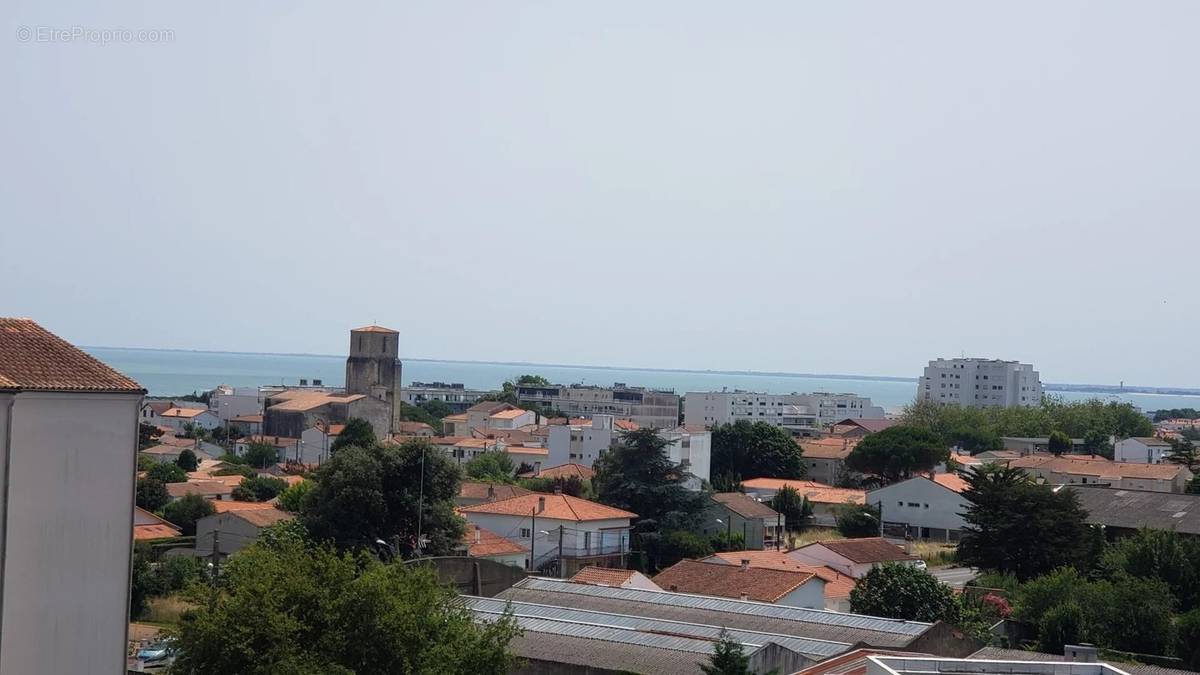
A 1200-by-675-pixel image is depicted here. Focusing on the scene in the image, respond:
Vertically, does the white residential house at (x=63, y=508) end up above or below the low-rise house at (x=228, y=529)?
above

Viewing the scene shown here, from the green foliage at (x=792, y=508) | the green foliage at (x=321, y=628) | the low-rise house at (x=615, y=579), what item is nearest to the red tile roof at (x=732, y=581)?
the low-rise house at (x=615, y=579)

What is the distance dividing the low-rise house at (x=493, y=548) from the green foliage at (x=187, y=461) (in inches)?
1024

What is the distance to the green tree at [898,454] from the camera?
54844mm

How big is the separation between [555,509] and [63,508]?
76.8 feet

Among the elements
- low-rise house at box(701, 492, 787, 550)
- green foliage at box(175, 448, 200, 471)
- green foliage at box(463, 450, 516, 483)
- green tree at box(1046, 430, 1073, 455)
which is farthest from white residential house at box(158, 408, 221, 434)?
low-rise house at box(701, 492, 787, 550)

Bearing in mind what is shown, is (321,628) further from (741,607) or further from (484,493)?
(484,493)

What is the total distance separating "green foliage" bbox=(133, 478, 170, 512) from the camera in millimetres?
40281

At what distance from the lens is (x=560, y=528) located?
111ft

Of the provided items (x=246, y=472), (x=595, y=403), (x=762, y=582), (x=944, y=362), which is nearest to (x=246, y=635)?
(x=762, y=582)

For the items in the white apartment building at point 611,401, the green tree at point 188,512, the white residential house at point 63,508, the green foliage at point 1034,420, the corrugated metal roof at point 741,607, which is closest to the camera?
the white residential house at point 63,508

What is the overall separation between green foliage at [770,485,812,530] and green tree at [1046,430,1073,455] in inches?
1416

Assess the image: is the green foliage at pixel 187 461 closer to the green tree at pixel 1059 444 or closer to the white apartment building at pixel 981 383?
the green tree at pixel 1059 444

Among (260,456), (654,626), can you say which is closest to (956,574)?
(654,626)

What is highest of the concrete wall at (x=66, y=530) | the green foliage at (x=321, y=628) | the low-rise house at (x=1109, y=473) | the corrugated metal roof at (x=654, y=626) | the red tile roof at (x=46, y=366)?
the red tile roof at (x=46, y=366)
